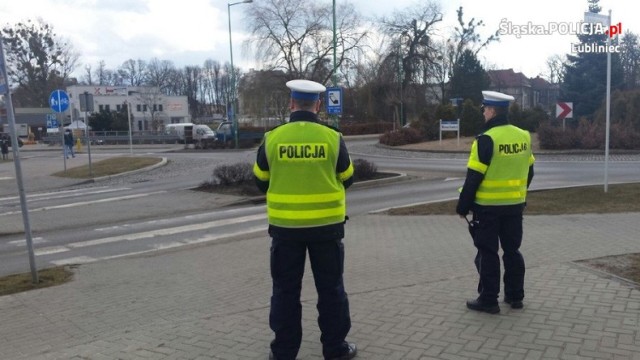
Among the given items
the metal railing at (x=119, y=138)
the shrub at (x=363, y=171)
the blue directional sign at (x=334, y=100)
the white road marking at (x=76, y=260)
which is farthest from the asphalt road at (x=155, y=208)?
the metal railing at (x=119, y=138)

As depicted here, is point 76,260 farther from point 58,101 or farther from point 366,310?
point 58,101

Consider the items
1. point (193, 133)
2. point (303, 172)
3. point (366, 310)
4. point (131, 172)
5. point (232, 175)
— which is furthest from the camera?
point (193, 133)

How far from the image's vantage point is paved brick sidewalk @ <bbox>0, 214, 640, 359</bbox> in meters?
4.01

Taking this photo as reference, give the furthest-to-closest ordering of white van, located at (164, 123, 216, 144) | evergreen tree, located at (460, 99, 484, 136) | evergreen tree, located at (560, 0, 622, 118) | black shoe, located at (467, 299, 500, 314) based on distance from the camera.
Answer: evergreen tree, located at (560, 0, 622, 118) → white van, located at (164, 123, 216, 144) → evergreen tree, located at (460, 99, 484, 136) → black shoe, located at (467, 299, 500, 314)

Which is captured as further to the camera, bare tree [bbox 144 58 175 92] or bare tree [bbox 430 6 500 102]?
bare tree [bbox 144 58 175 92]

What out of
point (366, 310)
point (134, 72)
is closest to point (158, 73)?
point (134, 72)

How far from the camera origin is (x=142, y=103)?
92.7 meters

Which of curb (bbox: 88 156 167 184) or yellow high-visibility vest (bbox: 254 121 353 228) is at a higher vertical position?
yellow high-visibility vest (bbox: 254 121 353 228)

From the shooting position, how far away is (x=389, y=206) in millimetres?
12898

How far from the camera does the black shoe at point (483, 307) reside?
4.59 meters

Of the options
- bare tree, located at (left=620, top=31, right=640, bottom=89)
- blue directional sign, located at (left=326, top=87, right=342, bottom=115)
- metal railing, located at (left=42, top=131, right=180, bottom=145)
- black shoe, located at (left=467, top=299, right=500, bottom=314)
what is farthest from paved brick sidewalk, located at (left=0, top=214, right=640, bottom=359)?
bare tree, located at (left=620, top=31, right=640, bottom=89)

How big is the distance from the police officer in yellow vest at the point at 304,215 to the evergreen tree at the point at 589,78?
159 ft

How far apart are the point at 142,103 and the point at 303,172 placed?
9443 centimetres

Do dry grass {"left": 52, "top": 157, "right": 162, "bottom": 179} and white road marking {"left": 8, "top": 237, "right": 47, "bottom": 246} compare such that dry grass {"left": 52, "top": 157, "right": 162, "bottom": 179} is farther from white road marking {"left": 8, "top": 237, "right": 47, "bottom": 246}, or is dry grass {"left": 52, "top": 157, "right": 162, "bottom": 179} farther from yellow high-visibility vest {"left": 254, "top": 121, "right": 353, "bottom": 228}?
yellow high-visibility vest {"left": 254, "top": 121, "right": 353, "bottom": 228}
